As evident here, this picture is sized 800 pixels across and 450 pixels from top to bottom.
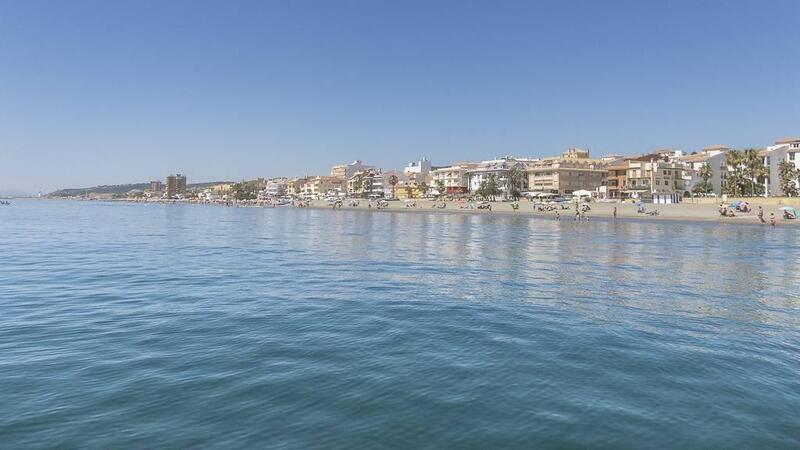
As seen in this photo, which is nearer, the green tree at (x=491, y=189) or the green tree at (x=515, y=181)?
the green tree at (x=491, y=189)

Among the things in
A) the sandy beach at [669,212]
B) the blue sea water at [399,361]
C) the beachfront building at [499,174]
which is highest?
the beachfront building at [499,174]

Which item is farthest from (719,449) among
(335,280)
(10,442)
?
(335,280)

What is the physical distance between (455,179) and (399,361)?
166 meters

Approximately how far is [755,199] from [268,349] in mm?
95931

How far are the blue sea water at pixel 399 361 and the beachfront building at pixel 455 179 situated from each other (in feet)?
480

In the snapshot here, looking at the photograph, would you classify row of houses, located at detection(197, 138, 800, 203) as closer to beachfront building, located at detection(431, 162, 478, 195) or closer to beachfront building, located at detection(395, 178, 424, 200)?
beachfront building, located at detection(431, 162, 478, 195)

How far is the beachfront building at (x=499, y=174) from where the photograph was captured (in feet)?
486

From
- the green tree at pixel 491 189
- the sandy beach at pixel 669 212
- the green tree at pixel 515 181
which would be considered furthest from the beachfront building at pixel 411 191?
the sandy beach at pixel 669 212

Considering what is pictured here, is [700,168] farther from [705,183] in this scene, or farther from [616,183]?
[616,183]

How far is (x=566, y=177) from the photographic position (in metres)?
135

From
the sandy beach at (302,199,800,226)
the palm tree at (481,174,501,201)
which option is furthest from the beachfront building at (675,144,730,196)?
the palm tree at (481,174,501,201)

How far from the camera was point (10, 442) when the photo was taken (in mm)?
7293

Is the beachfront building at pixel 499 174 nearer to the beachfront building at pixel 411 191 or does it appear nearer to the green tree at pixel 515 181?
the green tree at pixel 515 181

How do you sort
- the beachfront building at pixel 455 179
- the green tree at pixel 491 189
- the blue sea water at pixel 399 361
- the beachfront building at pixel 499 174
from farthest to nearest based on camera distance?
the beachfront building at pixel 455 179, the beachfront building at pixel 499 174, the green tree at pixel 491 189, the blue sea water at pixel 399 361
